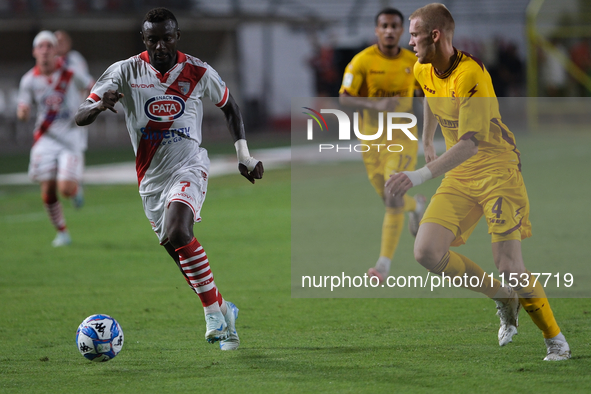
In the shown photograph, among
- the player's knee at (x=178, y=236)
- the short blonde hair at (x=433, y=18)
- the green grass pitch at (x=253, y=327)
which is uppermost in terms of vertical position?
the short blonde hair at (x=433, y=18)

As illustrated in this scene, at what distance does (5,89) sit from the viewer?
82.8ft

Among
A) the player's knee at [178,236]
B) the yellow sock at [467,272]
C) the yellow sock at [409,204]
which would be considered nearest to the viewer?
the player's knee at [178,236]

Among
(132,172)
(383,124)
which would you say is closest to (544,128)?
(132,172)

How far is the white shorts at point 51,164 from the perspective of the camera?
9.08 metres

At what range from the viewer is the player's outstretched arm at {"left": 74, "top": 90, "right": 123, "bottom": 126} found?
4.20 meters

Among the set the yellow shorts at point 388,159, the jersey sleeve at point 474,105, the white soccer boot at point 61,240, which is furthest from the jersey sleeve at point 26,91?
the jersey sleeve at point 474,105

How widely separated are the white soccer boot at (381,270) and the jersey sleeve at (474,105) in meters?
2.57

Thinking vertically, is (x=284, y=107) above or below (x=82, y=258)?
above

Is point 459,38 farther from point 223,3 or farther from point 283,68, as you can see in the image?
point 223,3

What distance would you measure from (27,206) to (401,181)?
967cm

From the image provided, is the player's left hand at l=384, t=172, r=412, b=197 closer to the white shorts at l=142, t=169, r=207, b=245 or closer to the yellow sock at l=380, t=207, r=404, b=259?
the white shorts at l=142, t=169, r=207, b=245

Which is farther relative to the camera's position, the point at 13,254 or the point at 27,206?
Result: the point at 27,206

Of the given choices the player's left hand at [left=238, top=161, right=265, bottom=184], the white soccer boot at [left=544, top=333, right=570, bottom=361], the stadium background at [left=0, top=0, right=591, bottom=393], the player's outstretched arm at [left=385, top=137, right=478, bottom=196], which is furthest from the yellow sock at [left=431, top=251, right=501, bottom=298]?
the player's left hand at [left=238, top=161, right=265, bottom=184]

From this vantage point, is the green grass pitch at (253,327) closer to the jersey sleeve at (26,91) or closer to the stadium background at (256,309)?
the stadium background at (256,309)
